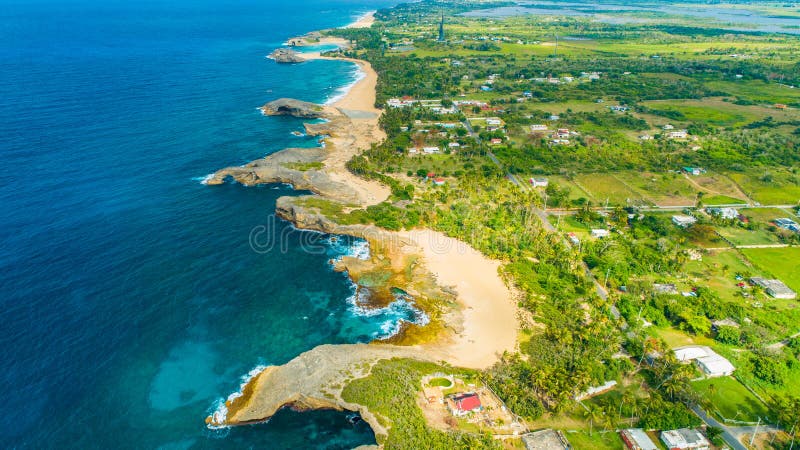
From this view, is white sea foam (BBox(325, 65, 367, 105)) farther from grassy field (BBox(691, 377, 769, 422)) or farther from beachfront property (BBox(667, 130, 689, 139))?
grassy field (BBox(691, 377, 769, 422))

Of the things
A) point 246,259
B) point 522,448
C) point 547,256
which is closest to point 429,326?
point 522,448

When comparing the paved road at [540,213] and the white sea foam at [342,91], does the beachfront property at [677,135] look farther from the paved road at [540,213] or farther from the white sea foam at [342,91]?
the white sea foam at [342,91]

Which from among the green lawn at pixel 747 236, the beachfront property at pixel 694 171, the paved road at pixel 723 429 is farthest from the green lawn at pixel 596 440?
the beachfront property at pixel 694 171

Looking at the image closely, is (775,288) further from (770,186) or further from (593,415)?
(770,186)

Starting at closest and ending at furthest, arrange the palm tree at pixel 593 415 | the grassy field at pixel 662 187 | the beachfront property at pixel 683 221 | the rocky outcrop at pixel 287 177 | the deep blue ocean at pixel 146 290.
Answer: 1. the palm tree at pixel 593 415
2. the deep blue ocean at pixel 146 290
3. the beachfront property at pixel 683 221
4. the rocky outcrop at pixel 287 177
5. the grassy field at pixel 662 187

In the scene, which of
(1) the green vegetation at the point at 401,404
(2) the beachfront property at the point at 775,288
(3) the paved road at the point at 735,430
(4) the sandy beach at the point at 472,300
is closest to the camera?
(1) the green vegetation at the point at 401,404

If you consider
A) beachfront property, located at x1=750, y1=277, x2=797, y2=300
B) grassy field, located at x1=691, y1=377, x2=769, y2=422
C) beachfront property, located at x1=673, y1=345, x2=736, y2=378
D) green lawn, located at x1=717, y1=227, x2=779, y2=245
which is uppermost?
green lawn, located at x1=717, y1=227, x2=779, y2=245

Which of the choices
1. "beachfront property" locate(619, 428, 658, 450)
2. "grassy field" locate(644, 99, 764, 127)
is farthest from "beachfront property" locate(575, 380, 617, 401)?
"grassy field" locate(644, 99, 764, 127)

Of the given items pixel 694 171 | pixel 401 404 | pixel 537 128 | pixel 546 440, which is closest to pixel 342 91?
pixel 537 128
